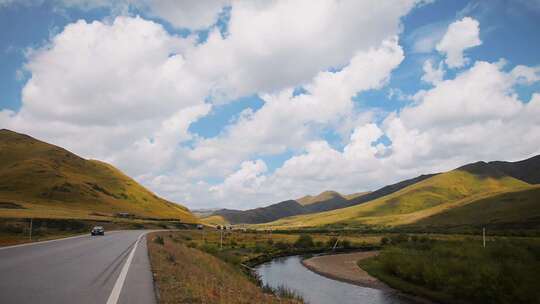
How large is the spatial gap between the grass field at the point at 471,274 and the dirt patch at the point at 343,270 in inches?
47.8

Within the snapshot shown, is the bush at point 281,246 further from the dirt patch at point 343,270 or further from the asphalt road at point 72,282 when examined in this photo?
the asphalt road at point 72,282

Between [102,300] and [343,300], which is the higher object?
[102,300]

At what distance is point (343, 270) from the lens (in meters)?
47.8

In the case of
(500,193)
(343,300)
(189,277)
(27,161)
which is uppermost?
(27,161)

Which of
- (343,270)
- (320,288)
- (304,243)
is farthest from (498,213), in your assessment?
(320,288)

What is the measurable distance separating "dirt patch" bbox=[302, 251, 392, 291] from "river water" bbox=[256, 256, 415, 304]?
1128 millimetres

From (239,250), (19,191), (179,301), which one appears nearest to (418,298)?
(179,301)

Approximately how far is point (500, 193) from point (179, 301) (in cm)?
19176

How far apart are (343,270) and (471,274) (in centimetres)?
1999

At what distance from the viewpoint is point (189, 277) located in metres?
18.1

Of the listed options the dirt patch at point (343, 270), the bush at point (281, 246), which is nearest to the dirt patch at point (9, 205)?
the bush at point (281, 246)

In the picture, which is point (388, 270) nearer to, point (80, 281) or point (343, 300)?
point (343, 300)

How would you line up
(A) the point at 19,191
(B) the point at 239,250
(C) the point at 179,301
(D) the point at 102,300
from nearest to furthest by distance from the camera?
(D) the point at 102,300
(C) the point at 179,301
(B) the point at 239,250
(A) the point at 19,191

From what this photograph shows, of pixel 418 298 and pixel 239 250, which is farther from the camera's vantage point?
pixel 239 250
